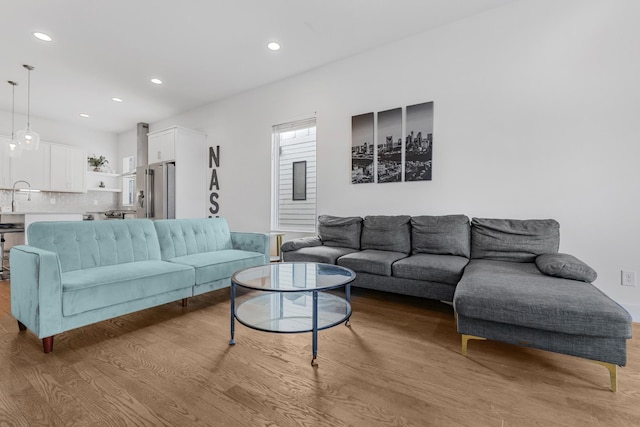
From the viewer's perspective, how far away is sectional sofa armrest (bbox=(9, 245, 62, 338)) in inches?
71.6

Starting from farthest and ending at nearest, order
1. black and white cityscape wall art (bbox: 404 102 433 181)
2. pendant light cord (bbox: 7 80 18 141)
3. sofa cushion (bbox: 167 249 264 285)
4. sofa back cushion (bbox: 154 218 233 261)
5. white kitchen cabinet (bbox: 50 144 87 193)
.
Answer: white kitchen cabinet (bbox: 50 144 87 193), pendant light cord (bbox: 7 80 18 141), black and white cityscape wall art (bbox: 404 102 433 181), sofa back cushion (bbox: 154 218 233 261), sofa cushion (bbox: 167 249 264 285)

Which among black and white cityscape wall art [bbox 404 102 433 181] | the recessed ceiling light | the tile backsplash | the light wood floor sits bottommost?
the light wood floor

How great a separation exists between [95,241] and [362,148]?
115 inches

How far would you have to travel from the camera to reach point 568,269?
2.00 metres

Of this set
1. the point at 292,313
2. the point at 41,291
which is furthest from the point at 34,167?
the point at 292,313

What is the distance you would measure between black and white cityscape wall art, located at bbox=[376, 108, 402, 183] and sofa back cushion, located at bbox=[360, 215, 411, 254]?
523 millimetres

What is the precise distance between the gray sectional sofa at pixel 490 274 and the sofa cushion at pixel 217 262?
43cm

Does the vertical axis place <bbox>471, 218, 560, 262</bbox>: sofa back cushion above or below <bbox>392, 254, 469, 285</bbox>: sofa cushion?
above

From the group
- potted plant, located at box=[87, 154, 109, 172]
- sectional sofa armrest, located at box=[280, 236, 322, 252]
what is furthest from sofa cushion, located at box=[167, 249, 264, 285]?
potted plant, located at box=[87, 154, 109, 172]

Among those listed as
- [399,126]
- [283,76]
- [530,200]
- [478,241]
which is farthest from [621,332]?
[283,76]

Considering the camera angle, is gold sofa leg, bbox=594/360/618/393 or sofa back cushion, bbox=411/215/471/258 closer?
gold sofa leg, bbox=594/360/618/393

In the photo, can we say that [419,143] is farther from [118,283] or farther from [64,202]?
[64,202]

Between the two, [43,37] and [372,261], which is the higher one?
[43,37]

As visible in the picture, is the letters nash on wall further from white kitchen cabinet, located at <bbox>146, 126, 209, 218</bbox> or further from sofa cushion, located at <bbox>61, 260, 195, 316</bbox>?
sofa cushion, located at <bbox>61, 260, 195, 316</bbox>
